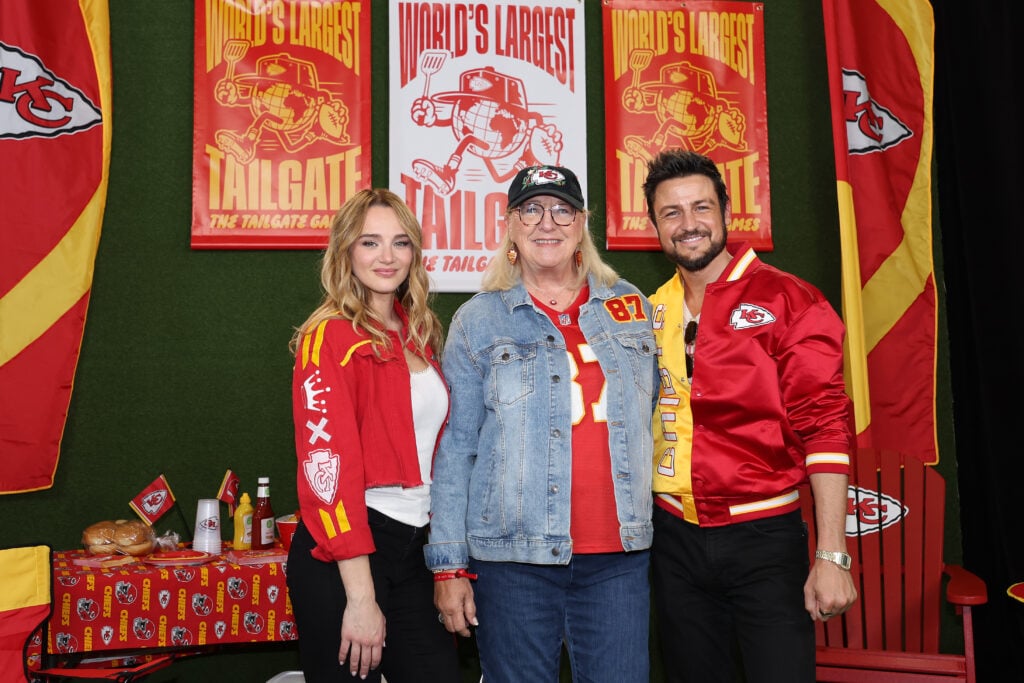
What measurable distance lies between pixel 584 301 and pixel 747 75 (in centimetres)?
208

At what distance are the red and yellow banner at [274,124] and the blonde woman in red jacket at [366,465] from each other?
145 cm

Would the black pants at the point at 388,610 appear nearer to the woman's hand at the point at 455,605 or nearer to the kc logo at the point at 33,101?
the woman's hand at the point at 455,605

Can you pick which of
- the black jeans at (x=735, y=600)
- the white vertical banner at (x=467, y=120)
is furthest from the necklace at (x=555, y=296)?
the white vertical banner at (x=467, y=120)

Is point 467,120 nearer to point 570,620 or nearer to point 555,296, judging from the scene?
point 555,296

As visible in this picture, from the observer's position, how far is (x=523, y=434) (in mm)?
1881

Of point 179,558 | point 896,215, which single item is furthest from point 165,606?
point 896,215

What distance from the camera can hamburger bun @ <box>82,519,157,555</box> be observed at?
289cm

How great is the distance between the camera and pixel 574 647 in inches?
74.1

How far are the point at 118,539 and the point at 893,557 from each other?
278 centimetres

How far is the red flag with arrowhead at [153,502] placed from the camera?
3178 millimetres

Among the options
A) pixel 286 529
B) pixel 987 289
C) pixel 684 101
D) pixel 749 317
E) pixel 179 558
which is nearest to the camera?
pixel 749 317

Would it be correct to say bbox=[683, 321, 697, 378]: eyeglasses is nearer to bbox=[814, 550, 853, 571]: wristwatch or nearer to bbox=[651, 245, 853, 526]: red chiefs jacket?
bbox=[651, 245, 853, 526]: red chiefs jacket

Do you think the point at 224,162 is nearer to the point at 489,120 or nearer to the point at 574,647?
the point at 489,120

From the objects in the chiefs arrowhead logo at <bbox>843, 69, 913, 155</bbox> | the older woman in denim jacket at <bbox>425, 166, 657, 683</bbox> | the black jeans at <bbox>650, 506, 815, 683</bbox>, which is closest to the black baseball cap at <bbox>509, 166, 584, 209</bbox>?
the older woman in denim jacket at <bbox>425, 166, 657, 683</bbox>
